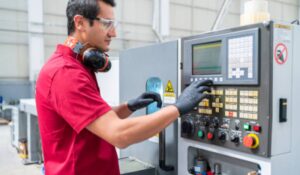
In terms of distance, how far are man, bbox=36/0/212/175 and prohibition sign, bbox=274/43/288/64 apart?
0.25 meters

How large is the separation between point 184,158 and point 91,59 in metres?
0.60

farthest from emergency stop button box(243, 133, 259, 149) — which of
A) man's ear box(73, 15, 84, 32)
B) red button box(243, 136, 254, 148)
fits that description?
man's ear box(73, 15, 84, 32)

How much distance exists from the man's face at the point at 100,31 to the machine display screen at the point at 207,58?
35 cm

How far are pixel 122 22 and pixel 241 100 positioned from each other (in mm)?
6853

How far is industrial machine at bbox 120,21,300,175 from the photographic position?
2.88ft

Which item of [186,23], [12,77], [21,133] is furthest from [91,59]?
[186,23]

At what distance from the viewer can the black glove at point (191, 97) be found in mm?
922

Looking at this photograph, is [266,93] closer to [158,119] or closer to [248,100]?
[248,100]

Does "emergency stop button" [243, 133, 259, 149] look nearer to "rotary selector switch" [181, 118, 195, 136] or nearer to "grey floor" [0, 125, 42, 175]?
"rotary selector switch" [181, 118, 195, 136]

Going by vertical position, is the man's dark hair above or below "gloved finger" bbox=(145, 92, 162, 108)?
above

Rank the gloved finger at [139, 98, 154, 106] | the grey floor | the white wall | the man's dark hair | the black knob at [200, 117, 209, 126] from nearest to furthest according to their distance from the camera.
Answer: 1. the man's dark hair
2. the black knob at [200, 117, 209, 126]
3. the gloved finger at [139, 98, 154, 106]
4. the grey floor
5. the white wall

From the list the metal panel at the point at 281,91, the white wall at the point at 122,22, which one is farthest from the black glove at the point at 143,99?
the white wall at the point at 122,22

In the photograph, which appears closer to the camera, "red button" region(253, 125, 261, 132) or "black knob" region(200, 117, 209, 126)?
"red button" region(253, 125, 261, 132)

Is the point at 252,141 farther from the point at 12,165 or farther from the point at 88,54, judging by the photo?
the point at 12,165
